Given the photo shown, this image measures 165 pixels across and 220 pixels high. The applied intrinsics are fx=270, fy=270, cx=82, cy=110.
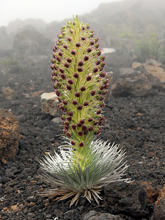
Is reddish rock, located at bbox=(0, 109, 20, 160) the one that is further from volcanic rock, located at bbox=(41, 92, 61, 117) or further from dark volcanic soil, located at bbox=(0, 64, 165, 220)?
volcanic rock, located at bbox=(41, 92, 61, 117)

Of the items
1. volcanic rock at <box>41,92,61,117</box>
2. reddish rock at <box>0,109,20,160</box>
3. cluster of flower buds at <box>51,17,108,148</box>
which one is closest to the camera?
cluster of flower buds at <box>51,17,108,148</box>

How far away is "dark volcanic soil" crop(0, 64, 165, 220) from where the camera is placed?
125 inches

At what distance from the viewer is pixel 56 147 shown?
17.6 ft

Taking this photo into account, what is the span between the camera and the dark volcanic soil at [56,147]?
316 cm

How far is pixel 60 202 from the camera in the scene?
321 cm

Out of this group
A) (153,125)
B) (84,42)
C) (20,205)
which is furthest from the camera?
(153,125)

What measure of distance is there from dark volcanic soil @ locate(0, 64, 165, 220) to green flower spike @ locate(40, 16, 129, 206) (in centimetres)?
23

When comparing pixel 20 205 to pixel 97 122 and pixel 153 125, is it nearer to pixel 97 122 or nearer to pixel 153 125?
pixel 97 122

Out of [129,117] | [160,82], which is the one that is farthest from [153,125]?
[160,82]

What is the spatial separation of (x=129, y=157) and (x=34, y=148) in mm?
1821

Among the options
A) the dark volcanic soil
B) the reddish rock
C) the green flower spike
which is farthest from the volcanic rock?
the green flower spike

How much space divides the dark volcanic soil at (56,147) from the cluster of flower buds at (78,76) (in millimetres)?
876

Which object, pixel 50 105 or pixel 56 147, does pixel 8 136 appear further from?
pixel 50 105

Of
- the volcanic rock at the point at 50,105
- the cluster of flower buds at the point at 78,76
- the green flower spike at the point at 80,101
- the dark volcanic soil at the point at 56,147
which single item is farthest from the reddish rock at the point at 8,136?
the volcanic rock at the point at 50,105
